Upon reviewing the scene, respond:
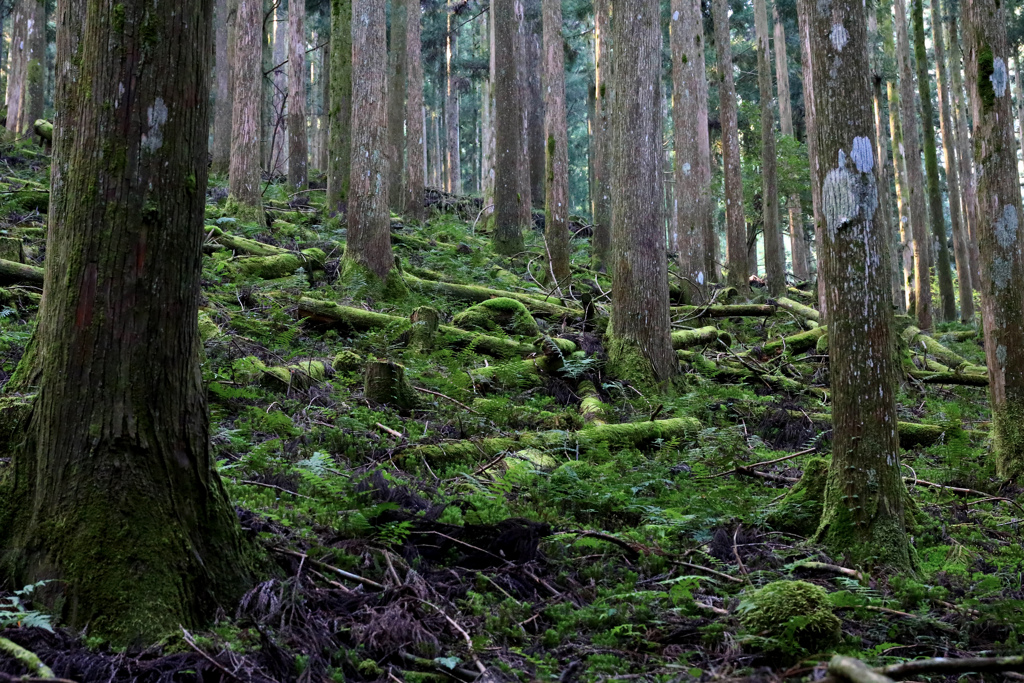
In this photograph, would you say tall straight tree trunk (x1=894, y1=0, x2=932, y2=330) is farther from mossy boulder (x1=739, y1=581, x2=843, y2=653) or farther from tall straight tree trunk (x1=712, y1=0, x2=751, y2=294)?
mossy boulder (x1=739, y1=581, x2=843, y2=653)

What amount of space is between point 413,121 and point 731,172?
28.2ft

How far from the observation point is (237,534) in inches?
132

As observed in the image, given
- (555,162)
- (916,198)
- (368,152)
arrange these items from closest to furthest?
(368,152) → (555,162) → (916,198)

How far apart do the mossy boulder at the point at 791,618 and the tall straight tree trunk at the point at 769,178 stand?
55.3 feet

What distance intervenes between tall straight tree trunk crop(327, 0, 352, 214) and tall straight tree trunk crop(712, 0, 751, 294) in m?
9.37

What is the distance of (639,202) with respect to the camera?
9406mm

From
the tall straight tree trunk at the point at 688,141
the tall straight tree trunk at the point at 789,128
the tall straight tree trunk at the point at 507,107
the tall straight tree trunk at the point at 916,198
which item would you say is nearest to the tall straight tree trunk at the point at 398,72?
the tall straight tree trunk at the point at 507,107

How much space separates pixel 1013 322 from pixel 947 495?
1.67 meters


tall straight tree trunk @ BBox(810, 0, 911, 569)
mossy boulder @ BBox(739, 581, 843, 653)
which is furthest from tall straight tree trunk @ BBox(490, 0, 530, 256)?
mossy boulder @ BBox(739, 581, 843, 653)

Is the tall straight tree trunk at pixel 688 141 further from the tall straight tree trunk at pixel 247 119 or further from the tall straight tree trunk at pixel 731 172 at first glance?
the tall straight tree trunk at pixel 247 119

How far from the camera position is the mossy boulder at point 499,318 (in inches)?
421

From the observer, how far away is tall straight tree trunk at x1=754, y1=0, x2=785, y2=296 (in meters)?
18.8

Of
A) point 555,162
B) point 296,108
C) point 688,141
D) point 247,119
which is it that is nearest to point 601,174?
point 688,141

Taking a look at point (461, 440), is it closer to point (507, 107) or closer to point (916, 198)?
point (507, 107)
